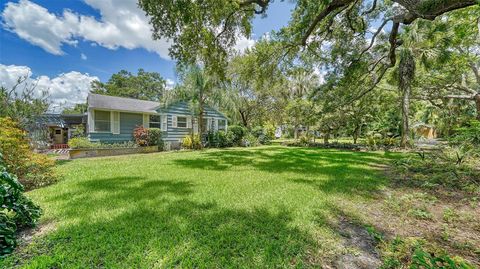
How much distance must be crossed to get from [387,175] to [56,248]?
7.82 meters

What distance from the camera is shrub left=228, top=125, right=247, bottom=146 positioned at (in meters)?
17.9

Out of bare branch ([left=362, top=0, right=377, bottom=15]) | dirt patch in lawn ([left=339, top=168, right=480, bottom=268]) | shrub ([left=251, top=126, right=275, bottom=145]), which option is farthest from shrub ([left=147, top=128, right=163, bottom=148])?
bare branch ([left=362, top=0, right=377, bottom=15])

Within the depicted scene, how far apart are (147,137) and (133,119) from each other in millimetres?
2323

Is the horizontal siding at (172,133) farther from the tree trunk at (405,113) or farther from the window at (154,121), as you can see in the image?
the tree trunk at (405,113)

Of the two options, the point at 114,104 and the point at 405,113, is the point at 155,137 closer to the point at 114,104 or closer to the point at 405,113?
the point at 114,104

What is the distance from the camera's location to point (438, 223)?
3301 millimetres

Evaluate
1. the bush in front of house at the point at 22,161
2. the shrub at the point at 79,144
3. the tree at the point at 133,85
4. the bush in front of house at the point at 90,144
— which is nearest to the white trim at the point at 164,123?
the bush in front of house at the point at 90,144

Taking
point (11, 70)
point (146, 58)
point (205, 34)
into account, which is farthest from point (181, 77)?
point (11, 70)

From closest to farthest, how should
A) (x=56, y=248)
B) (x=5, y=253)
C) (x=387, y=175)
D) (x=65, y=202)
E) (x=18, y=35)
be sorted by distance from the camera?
(x=5, y=253), (x=56, y=248), (x=65, y=202), (x=387, y=175), (x=18, y=35)

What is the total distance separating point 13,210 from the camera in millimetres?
2732

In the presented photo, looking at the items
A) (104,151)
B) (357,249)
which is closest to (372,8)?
(357,249)

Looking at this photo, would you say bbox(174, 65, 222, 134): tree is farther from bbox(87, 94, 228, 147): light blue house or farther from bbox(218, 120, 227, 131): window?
bbox(218, 120, 227, 131): window

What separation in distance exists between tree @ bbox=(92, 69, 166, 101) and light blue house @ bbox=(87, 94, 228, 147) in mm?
30773

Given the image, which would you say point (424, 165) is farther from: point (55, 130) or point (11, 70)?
point (55, 130)
